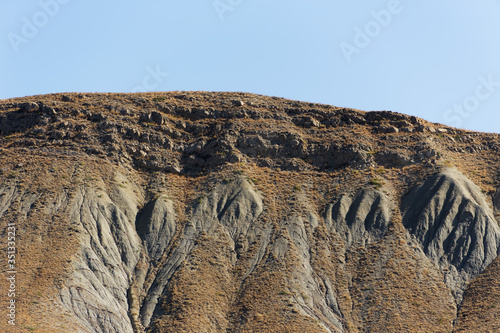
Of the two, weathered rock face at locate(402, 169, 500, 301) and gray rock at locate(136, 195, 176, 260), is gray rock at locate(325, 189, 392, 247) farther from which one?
gray rock at locate(136, 195, 176, 260)

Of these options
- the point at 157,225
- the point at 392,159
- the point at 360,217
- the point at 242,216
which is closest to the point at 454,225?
the point at 360,217

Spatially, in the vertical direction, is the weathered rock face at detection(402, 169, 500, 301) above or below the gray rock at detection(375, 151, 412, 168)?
below

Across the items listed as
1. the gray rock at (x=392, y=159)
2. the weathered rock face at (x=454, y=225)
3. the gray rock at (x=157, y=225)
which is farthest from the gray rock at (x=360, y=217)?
the gray rock at (x=157, y=225)

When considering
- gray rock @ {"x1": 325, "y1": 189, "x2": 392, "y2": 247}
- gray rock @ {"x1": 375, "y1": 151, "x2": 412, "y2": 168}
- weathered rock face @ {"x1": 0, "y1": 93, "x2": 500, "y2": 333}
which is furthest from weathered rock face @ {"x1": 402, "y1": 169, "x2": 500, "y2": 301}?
gray rock @ {"x1": 375, "y1": 151, "x2": 412, "y2": 168}

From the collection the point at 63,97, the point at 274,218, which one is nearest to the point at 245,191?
the point at 274,218

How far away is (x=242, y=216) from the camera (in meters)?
56.6

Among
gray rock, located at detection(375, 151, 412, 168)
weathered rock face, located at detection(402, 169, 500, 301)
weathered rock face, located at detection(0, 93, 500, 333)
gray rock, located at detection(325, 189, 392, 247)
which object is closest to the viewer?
weathered rock face, located at detection(0, 93, 500, 333)

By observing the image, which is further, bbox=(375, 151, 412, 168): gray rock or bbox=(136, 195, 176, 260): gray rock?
bbox=(375, 151, 412, 168): gray rock

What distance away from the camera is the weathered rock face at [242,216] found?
4694 cm

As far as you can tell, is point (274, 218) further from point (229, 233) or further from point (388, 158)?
point (388, 158)

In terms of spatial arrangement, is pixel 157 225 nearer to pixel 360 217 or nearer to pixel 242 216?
pixel 242 216

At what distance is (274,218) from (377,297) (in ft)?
38.5

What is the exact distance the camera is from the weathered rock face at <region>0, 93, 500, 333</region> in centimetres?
4694

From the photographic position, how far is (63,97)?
67.6 meters
